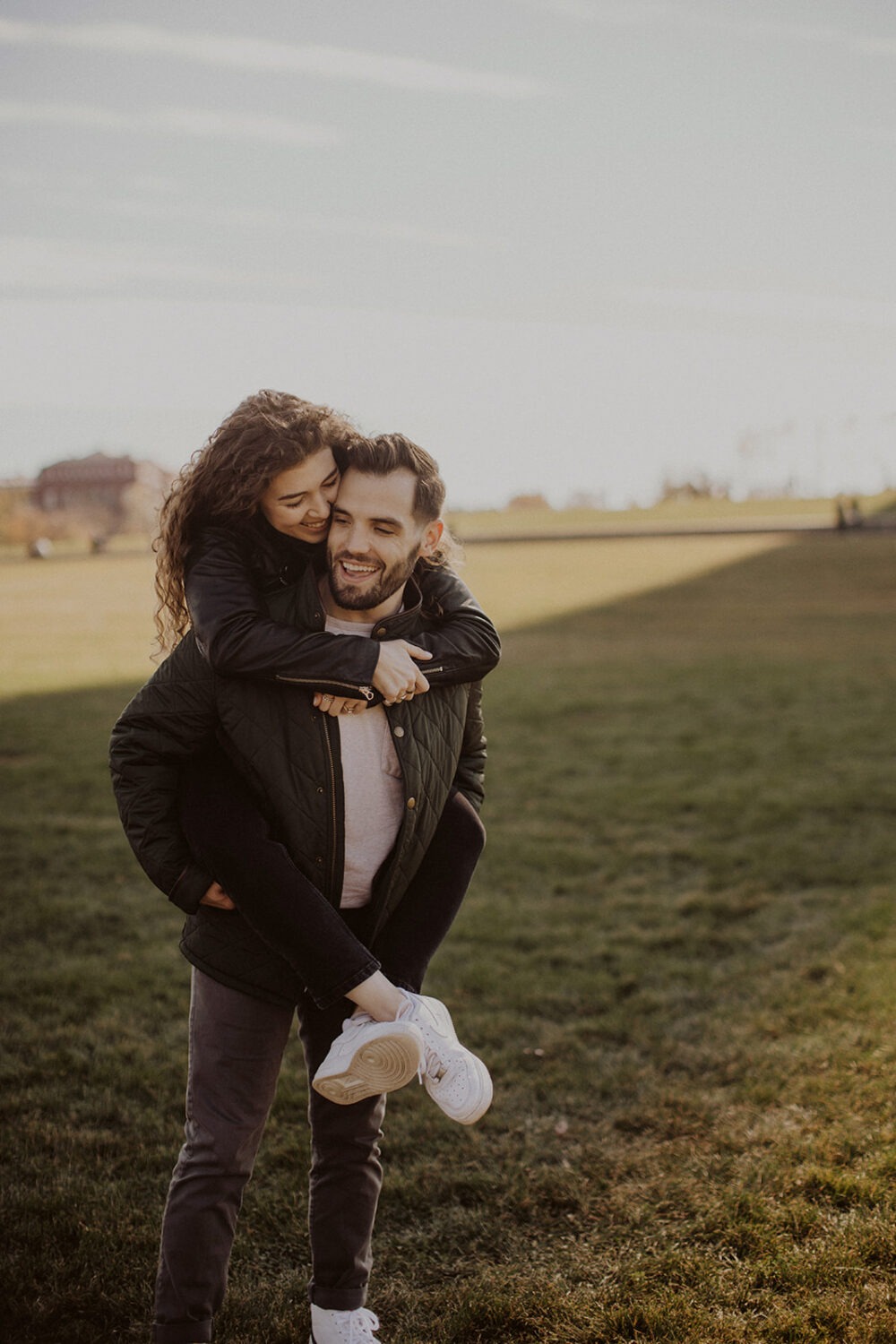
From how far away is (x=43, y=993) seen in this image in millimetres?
4945

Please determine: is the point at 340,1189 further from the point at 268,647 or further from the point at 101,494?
the point at 101,494

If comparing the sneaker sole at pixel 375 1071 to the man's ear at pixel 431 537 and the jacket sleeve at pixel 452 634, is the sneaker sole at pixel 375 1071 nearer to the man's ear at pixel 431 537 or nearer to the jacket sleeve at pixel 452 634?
the jacket sleeve at pixel 452 634

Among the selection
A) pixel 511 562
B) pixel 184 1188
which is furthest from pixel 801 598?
pixel 184 1188

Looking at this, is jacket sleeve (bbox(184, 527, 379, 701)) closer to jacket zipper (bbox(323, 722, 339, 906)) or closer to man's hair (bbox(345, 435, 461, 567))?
jacket zipper (bbox(323, 722, 339, 906))

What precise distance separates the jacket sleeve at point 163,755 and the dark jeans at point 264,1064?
0.28ft

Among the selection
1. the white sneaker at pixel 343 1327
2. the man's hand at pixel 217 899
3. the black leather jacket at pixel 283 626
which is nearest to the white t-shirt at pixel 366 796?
the black leather jacket at pixel 283 626

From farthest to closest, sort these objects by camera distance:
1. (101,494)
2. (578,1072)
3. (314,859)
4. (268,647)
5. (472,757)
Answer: (101,494), (578,1072), (472,757), (314,859), (268,647)

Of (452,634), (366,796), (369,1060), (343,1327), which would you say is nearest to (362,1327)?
(343,1327)

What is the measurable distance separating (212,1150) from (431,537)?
1479 millimetres

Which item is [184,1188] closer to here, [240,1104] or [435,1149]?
[240,1104]

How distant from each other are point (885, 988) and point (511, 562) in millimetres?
A: 26992

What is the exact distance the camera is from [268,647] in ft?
7.59

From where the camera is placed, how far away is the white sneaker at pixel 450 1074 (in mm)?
2225

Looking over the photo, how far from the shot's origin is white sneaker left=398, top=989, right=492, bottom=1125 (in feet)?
7.30
